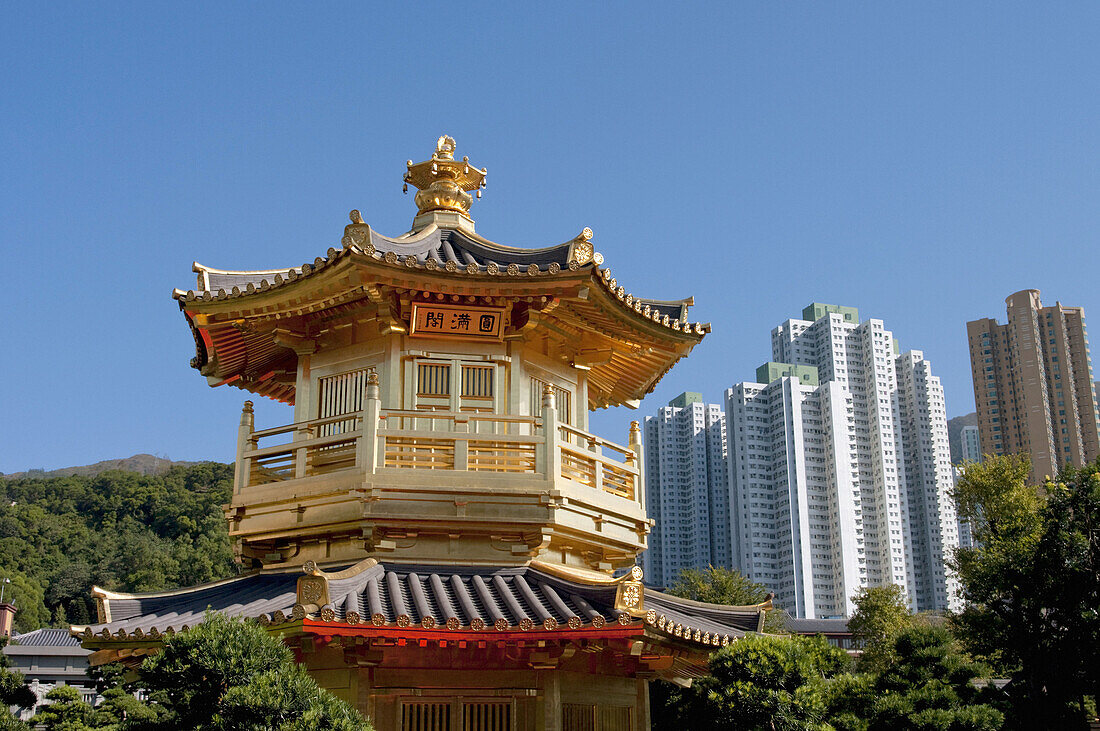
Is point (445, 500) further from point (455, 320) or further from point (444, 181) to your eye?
point (444, 181)

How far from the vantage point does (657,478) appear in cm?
9869

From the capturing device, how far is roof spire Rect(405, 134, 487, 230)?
15.3 meters

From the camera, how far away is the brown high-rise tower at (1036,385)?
8794 centimetres

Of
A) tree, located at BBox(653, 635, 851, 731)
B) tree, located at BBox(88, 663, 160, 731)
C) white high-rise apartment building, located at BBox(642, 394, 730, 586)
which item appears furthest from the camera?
white high-rise apartment building, located at BBox(642, 394, 730, 586)

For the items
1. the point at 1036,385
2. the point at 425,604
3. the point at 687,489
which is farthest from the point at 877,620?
the point at 1036,385

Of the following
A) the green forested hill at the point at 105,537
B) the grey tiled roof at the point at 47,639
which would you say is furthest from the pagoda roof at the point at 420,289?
the green forested hill at the point at 105,537

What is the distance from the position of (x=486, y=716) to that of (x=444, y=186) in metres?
7.98

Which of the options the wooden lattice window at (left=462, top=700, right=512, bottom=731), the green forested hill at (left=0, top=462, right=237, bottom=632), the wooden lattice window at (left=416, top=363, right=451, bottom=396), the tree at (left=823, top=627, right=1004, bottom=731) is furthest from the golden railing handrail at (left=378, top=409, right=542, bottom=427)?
the green forested hill at (left=0, top=462, right=237, bottom=632)

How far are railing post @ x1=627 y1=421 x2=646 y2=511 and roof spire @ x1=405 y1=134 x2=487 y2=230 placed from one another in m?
3.91

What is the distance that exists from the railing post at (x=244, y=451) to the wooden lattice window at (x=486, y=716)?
4162 mm

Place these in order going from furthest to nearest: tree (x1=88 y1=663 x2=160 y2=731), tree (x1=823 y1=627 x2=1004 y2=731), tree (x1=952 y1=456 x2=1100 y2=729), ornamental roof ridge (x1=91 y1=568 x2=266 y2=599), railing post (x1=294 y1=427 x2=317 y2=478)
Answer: tree (x1=88 y1=663 x2=160 y2=731) → tree (x1=823 y1=627 x2=1004 y2=731) → tree (x1=952 y1=456 x2=1100 y2=729) → railing post (x1=294 y1=427 x2=317 y2=478) → ornamental roof ridge (x1=91 y1=568 x2=266 y2=599)

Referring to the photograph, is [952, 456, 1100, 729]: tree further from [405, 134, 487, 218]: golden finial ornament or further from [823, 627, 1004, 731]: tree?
[405, 134, 487, 218]: golden finial ornament

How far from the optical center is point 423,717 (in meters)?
10.9

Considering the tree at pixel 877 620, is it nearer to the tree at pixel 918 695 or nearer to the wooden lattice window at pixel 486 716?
the tree at pixel 918 695
